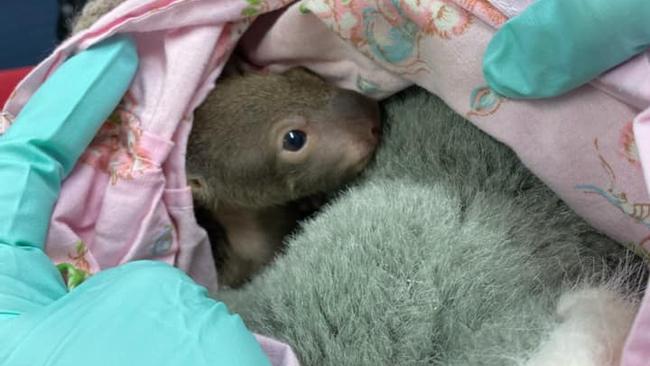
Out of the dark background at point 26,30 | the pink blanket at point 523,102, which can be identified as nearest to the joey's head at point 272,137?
the pink blanket at point 523,102

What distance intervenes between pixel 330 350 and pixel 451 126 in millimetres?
316

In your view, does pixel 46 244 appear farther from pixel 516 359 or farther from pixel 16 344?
pixel 516 359

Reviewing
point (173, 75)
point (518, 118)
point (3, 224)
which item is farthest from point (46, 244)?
point (518, 118)

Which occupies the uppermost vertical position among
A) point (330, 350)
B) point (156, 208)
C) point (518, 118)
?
point (518, 118)

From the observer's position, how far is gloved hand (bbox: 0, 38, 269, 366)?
654mm

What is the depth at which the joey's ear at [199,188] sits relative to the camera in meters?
1.13

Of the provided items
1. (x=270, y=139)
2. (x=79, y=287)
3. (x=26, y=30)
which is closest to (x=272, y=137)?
(x=270, y=139)

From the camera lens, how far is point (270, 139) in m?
1.12

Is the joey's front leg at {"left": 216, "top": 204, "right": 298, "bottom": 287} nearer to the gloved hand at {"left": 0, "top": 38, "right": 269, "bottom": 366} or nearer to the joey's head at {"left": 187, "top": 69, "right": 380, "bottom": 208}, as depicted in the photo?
the joey's head at {"left": 187, "top": 69, "right": 380, "bottom": 208}

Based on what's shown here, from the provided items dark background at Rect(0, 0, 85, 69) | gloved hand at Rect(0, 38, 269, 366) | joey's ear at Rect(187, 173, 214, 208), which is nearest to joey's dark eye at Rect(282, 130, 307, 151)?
joey's ear at Rect(187, 173, 214, 208)

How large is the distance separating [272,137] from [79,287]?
42 centimetres

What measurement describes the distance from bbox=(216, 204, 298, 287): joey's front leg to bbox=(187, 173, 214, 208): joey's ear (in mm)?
49

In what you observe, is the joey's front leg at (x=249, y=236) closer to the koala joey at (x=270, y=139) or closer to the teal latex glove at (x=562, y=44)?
the koala joey at (x=270, y=139)

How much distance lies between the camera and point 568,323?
2.14 feet
